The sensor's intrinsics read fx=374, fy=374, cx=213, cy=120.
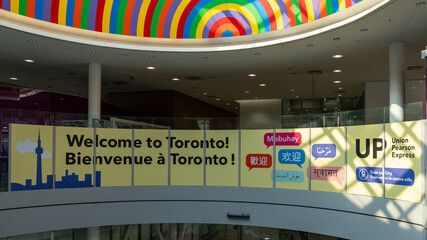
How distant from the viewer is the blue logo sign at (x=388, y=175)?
32.2 ft

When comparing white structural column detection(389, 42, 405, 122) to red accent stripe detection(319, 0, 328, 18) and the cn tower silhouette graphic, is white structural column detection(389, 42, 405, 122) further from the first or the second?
the cn tower silhouette graphic

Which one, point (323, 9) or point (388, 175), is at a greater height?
point (323, 9)

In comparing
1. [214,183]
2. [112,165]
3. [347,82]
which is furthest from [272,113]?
[112,165]

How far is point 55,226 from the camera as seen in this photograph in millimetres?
12602

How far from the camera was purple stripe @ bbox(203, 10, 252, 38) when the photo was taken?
1132 cm

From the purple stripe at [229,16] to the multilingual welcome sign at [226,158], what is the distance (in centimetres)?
413

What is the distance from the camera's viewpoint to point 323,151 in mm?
12508

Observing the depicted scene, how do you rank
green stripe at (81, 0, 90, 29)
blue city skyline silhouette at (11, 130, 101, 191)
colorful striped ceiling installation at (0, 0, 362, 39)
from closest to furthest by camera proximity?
colorful striped ceiling installation at (0, 0, 362, 39)
green stripe at (81, 0, 90, 29)
blue city skyline silhouette at (11, 130, 101, 191)

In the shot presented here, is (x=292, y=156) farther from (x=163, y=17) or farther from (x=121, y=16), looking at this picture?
(x=121, y=16)

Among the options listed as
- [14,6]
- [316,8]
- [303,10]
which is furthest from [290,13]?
[14,6]

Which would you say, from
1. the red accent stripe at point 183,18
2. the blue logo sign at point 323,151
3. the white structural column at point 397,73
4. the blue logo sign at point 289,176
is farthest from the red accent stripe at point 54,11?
the white structural column at point 397,73

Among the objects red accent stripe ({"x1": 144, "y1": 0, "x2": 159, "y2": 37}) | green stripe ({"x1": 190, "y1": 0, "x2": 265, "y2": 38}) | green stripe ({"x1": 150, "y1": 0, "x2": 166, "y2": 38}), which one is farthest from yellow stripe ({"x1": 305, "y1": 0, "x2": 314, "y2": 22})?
red accent stripe ({"x1": 144, "y1": 0, "x2": 159, "y2": 37})

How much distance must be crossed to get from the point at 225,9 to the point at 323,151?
5.64m

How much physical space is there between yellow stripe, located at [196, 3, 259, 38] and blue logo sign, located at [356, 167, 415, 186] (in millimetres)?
5330
